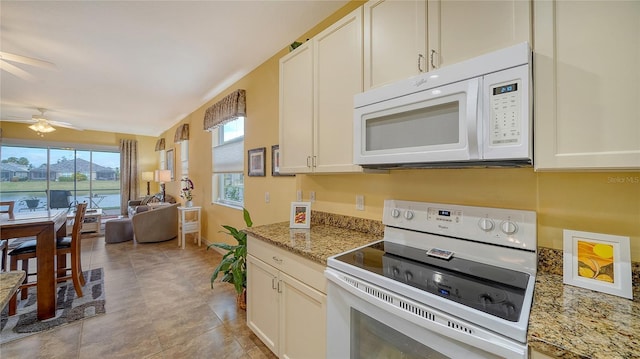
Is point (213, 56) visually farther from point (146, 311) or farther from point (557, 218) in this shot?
point (557, 218)

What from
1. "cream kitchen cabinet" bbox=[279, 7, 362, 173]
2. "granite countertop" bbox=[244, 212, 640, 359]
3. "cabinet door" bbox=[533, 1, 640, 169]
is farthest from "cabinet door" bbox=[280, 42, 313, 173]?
"cabinet door" bbox=[533, 1, 640, 169]

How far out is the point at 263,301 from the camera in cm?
180

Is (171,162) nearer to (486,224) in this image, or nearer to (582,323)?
(486,224)

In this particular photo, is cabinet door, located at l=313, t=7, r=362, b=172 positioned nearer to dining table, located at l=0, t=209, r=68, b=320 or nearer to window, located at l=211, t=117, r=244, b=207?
window, located at l=211, t=117, r=244, b=207

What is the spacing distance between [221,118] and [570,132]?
12.1 ft

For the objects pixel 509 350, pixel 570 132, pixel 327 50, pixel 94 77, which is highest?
pixel 94 77

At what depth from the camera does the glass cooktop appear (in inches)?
32.9

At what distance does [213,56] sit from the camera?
2795mm

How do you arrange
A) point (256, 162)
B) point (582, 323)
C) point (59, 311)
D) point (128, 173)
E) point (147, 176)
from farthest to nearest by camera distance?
point (128, 173) → point (147, 176) → point (256, 162) → point (59, 311) → point (582, 323)

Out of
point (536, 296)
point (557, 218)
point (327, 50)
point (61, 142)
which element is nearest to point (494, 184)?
point (557, 218)

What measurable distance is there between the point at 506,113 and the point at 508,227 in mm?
524

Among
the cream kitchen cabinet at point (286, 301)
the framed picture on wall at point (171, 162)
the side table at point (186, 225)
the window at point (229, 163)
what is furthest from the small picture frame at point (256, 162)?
the framed picture on wall at point (171, 162)

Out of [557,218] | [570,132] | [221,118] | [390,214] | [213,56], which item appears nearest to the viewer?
[570,132]

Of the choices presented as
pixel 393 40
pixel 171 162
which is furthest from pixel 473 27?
pixel 171 162
